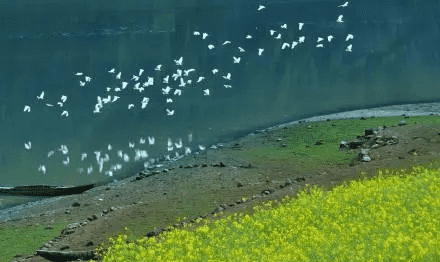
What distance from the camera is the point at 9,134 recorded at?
33438 millimetres

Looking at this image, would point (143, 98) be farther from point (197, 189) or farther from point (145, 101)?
point (197, 189)

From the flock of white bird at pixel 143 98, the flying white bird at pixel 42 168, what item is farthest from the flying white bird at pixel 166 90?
the flying white bird at pixel 42 168

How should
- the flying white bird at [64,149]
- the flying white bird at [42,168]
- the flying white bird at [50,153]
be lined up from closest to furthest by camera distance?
the flying white bird at [42,168] → the flying white bird at [50,153] → the flying white bird at [64,149]

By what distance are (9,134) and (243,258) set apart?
24.0 m

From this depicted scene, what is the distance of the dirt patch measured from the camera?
18.1 metres

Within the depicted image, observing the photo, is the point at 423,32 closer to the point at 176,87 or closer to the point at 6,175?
the point at 176,87

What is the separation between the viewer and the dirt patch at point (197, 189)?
18109 millimetres

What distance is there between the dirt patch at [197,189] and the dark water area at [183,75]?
3416 mm

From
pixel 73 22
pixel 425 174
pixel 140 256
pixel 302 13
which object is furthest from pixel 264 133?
pixel 73 22


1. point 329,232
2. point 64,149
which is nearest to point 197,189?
point 329,232

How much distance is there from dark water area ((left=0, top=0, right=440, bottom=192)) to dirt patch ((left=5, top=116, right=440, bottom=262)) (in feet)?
11.2

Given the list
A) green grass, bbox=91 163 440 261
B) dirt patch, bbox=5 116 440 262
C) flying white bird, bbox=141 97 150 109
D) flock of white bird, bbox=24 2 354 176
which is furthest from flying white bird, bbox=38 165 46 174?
green grass, bbox=91 163 440 261

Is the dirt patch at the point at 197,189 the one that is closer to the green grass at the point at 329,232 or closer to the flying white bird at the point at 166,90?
the green grass at the point at 329,232

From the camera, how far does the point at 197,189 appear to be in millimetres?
21516
